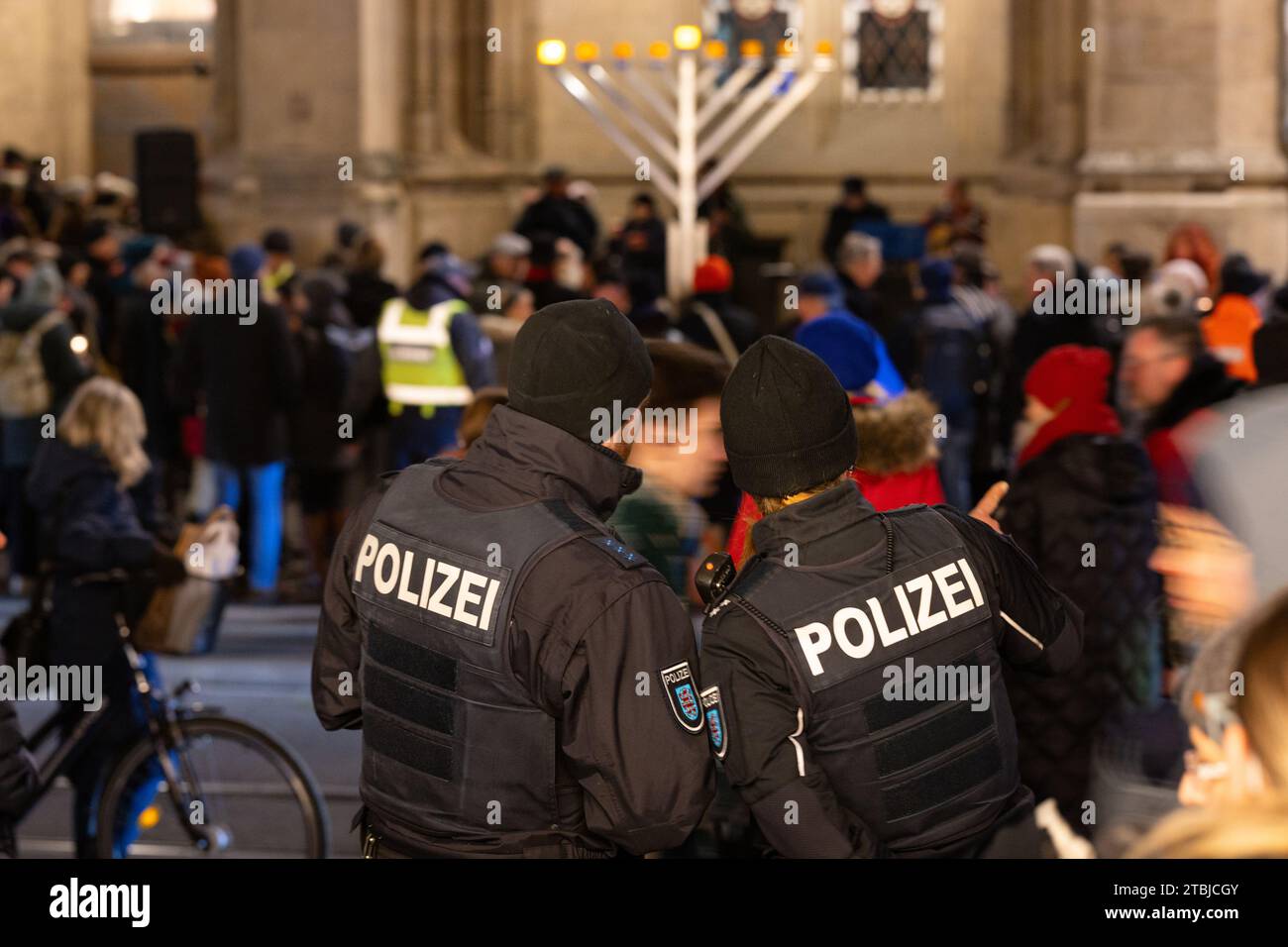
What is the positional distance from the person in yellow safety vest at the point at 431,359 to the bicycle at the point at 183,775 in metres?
4.51

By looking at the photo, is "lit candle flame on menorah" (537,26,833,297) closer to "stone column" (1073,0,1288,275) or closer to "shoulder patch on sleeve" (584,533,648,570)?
"stone column" (1073,0,1288,275)

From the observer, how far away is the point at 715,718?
3406 mm

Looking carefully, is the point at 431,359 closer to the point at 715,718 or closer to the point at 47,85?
the point at 715,718

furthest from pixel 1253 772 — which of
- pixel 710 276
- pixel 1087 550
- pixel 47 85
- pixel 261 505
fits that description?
pixel 47 85

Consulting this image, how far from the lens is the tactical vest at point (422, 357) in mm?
10852

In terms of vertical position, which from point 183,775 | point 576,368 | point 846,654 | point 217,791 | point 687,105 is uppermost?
point 687,105

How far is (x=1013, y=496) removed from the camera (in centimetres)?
619

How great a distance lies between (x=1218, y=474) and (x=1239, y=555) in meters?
0.16

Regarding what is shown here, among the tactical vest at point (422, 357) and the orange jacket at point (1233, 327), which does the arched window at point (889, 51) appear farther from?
the tactical vest at point (422, 357)

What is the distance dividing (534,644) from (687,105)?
13.2 m

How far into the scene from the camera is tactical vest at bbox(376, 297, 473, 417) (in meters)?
10.9

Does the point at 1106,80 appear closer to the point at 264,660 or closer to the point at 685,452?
the point at 264,660

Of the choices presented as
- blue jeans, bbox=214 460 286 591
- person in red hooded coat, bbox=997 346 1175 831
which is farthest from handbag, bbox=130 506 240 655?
blue jeans, bbox=214 460 286 591
